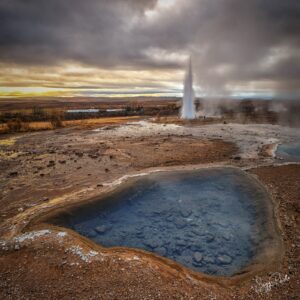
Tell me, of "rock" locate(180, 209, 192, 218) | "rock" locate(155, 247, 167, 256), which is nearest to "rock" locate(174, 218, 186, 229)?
"rock" locate(180, 209, 192, 218)

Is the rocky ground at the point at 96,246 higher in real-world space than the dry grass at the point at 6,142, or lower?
lower

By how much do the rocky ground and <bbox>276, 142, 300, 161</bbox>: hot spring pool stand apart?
3.78ft

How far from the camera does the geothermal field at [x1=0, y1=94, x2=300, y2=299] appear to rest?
3.90 meters

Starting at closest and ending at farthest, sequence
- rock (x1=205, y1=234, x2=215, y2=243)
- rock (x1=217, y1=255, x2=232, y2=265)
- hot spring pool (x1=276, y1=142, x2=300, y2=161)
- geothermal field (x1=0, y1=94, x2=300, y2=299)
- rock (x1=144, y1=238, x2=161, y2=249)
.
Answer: geothermal field (x1=0, y1=94, x2=300, y2=299) < rock (x1=217, y1=255, x2=232, y2=265) < rock (x1=144, y1=238, x2=161, y2=249) < rock (x1=205, y1=234, x2=215, y2=243) < hot spring pool (x1=276, y1=142, x2=300, y2=161)

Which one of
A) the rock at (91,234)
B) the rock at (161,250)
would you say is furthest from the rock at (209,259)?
the rock at (91,234)

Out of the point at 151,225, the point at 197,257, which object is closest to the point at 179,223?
the point at 151,225

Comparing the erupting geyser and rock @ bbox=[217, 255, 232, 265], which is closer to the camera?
rock @ bbox=[217, 255, 232, 265]

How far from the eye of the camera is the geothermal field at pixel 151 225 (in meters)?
3.90

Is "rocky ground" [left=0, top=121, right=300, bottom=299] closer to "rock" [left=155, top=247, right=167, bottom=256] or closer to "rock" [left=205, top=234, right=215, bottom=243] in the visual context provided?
"rock" [left=155, top=247, right=167, bottom=256]

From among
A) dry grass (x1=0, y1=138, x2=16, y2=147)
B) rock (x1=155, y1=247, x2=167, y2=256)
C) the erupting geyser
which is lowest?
rock (x1=155, y1=247, x2=167, y2=256)

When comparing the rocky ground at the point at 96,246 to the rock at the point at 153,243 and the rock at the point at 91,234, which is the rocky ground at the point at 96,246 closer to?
the rock at the point at 91,234

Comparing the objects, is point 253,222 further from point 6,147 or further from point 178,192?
point 6,147

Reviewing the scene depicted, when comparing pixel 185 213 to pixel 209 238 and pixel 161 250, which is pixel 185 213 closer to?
pixel 209 238

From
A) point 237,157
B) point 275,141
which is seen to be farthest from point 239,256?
point 275,141
